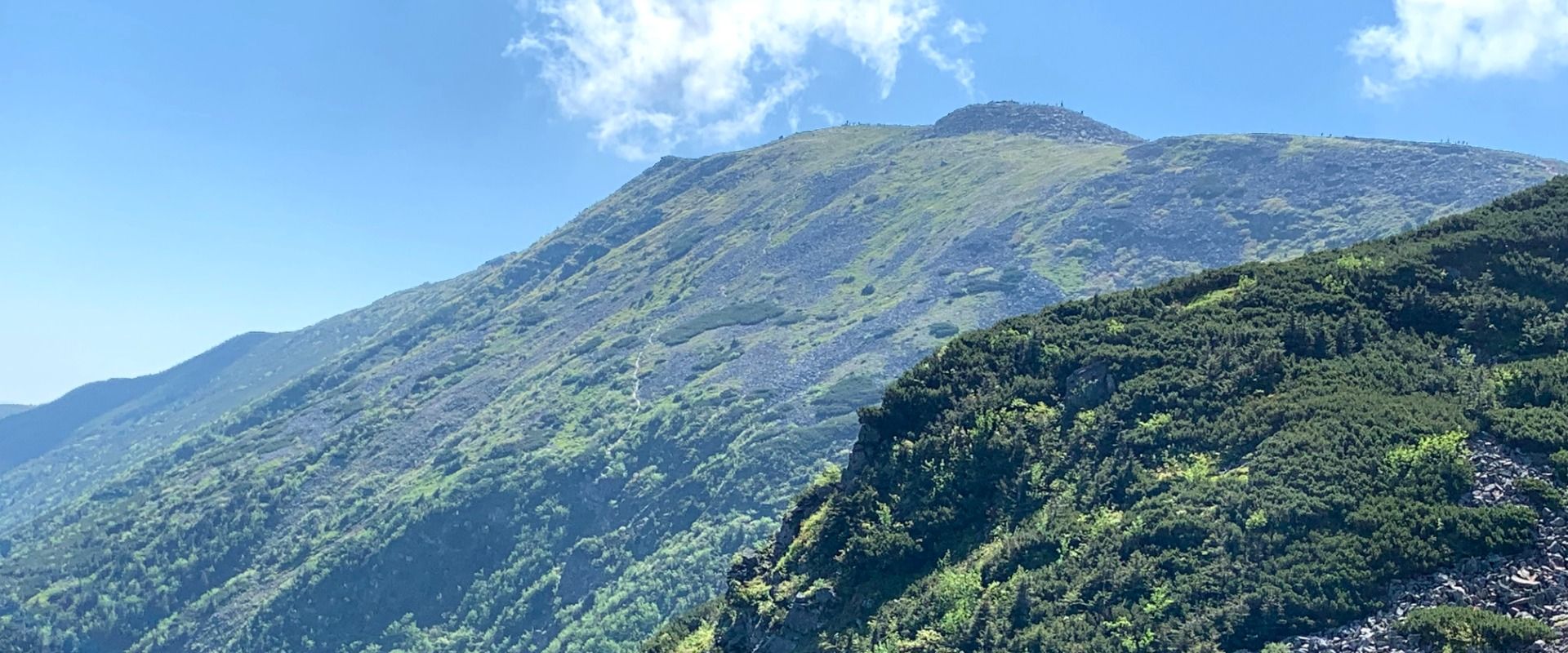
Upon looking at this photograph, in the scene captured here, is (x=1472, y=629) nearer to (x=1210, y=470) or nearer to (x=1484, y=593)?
(x=1484, y=593)

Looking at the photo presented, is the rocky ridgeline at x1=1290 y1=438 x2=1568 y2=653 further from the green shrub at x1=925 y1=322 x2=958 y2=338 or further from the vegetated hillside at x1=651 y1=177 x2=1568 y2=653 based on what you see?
the green shrub at x1=925 y1=322 x2=958 y2=338

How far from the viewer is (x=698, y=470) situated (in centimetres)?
16475

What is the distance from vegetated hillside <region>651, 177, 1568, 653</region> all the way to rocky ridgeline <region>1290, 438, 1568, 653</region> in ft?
0.29

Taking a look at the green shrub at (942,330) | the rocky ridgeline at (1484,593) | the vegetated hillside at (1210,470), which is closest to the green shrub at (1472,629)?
the vegetated hillside at (1210,470)

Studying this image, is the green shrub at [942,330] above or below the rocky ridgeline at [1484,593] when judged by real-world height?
above

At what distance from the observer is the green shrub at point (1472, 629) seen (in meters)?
22.7

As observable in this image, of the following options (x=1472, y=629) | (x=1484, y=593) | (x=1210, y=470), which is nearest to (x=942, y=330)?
(x=1210, y=470)

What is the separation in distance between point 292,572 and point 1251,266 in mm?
163130

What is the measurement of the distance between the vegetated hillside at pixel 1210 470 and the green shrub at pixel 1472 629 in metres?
0.07

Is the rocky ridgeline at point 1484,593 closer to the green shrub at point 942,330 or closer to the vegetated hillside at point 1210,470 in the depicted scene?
the vegetated hillside at point 1210,470

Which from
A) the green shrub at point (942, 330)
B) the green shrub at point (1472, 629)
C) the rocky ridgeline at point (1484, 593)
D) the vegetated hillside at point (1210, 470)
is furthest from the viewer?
the green shrub at point (942, 330)

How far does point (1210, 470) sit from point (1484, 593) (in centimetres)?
1045

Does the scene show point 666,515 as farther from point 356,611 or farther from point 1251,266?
point 1251,266

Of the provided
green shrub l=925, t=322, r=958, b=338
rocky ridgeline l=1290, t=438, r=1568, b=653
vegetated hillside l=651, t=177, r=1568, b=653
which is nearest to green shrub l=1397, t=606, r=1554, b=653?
vegetated hillside l=651, t=177, r=1568, b=653
